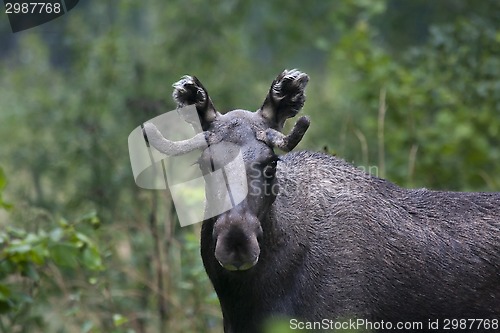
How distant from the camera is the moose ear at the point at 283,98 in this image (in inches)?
248

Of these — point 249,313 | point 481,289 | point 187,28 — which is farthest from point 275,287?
point 187,28

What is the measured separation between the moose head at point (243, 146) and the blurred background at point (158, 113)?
79.2 inches

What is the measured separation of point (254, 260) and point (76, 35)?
9.07 meters

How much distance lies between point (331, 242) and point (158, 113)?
4995 mm

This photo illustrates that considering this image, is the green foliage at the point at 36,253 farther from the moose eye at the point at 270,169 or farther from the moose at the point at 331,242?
the moose eye at the point at 270,169

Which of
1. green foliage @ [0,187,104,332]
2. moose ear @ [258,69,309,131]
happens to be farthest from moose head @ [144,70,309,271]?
green foliage @ [0,187,104,332]

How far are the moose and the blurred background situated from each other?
1.95m

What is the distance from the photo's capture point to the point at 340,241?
642 centimetres

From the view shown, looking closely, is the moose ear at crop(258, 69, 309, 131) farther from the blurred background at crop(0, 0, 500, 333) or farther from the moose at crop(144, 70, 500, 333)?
the blurred background at crop(0, 0, 500, 333)

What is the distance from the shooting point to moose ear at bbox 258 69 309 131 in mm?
6309

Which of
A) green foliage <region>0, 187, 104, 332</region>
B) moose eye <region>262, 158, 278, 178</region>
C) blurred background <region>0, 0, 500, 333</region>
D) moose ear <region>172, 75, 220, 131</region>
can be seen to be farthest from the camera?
blurred background <region>0, 0, 500, 333</region>

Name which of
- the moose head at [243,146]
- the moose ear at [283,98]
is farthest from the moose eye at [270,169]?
the moose ear at [283,98]

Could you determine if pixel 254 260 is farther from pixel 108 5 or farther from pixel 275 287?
pixel 108 5

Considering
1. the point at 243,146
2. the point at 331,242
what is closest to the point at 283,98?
the point at 243,146
